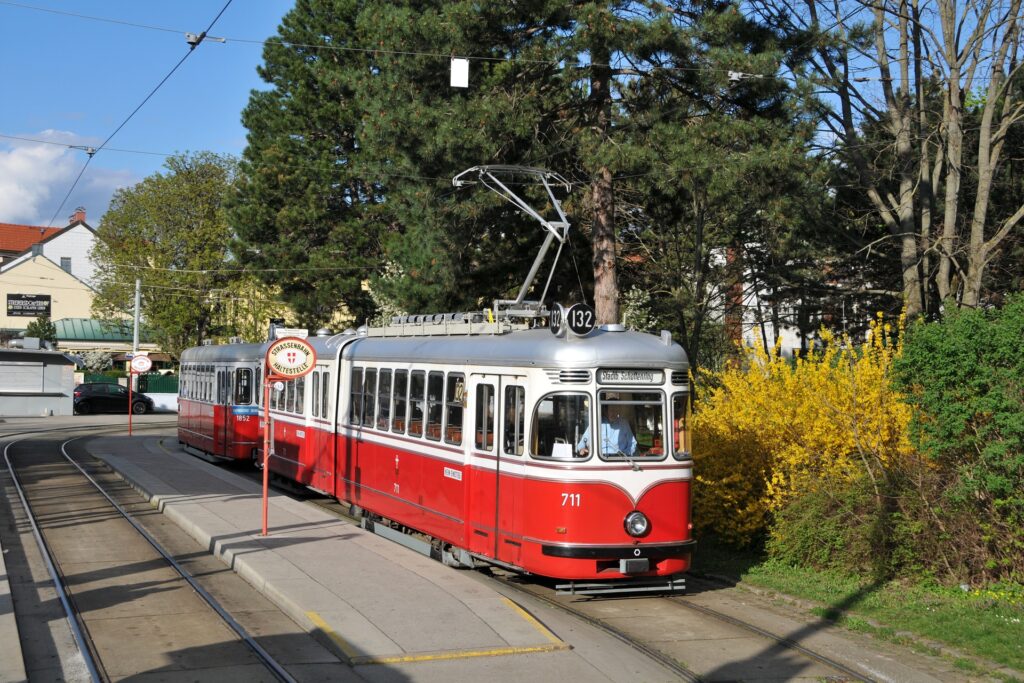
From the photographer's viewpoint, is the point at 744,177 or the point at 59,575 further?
the point at 744,177

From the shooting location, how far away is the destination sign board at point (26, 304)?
79.2 metres

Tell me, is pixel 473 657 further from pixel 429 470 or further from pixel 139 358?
pixel 139 358

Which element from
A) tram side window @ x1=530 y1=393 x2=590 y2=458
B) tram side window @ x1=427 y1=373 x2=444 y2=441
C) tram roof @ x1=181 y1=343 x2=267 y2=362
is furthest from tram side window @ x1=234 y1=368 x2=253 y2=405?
tram side window @ x1=530 y1=393 x2=590 y2=458

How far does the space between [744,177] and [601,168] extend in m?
2.56

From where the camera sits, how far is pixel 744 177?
16.2 meters

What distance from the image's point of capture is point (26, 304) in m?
79.4

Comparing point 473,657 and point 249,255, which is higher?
point 249,255

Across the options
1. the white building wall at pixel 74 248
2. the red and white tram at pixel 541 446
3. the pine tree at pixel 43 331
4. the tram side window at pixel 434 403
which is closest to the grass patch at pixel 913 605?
the red and white tram at pixel 541 446

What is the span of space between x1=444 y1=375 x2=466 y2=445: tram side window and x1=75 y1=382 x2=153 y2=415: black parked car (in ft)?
138

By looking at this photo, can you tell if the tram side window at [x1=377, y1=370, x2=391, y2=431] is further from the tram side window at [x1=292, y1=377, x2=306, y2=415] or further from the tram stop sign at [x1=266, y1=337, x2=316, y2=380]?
the tram side window at [x1=292, y1=377, x2=306, y2=415]

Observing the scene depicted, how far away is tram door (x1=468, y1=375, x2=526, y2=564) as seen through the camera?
11.1 m

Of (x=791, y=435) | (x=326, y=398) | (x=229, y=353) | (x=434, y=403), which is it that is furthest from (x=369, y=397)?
(x=229, y=353)

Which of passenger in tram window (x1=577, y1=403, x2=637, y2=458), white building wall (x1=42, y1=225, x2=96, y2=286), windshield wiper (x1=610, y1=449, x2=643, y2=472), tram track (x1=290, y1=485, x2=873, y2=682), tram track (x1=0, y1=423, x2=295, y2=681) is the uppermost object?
white building wall (x1=42, y1=225, x2=96, y2=286)

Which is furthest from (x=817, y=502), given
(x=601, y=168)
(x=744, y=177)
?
(x=601, y=168)
